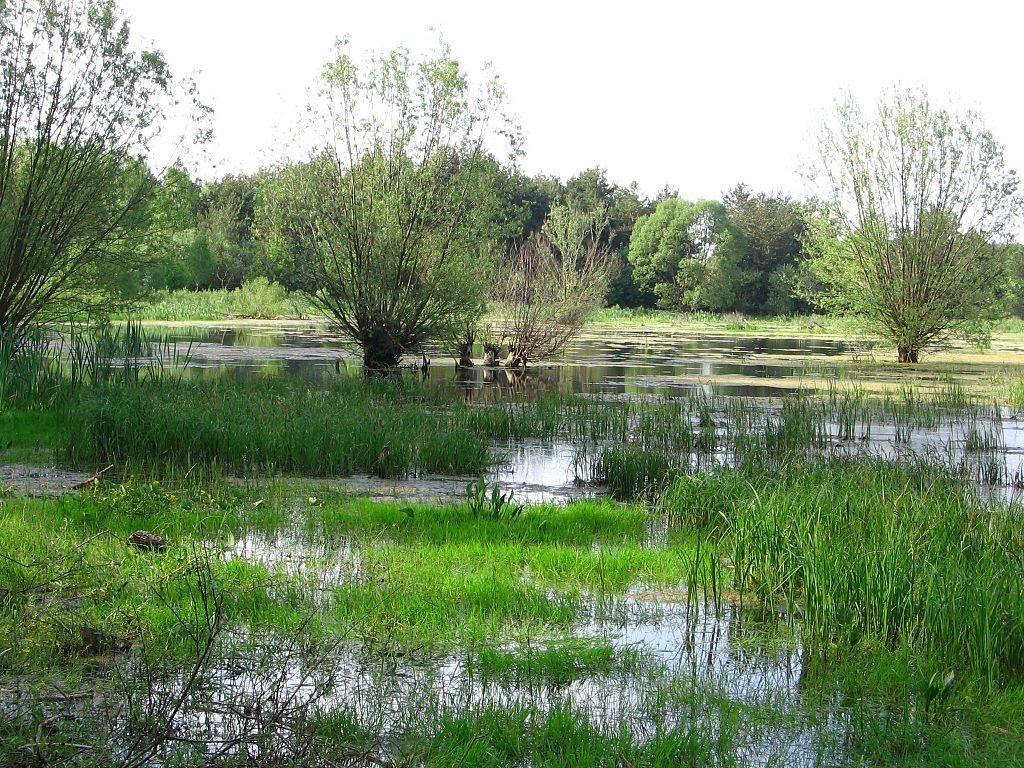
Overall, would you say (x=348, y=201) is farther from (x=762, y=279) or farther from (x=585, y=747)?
(x=762, y=279)

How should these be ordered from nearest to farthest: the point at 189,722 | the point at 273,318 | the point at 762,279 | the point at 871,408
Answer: the point at 189,722
the point at 871,408
the point at 273,318
the point at 762,279

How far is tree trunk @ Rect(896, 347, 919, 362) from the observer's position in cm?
2948

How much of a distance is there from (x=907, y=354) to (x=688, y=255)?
4086 centimetres

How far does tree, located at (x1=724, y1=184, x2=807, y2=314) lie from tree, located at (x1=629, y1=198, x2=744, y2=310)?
3.46 ft

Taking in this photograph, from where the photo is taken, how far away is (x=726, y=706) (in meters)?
4.46

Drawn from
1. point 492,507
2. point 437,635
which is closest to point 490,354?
point 492,507

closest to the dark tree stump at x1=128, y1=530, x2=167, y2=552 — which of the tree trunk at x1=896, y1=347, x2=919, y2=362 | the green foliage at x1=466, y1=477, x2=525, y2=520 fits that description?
the green foliage at x1=466, y1=477, x2=525, y2=520

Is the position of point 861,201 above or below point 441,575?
above

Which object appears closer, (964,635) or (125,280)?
(964,635)

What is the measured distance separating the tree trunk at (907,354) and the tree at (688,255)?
37578 millimetres

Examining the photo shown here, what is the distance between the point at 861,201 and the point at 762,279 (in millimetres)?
41522

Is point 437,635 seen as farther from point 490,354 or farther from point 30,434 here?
point 490,354

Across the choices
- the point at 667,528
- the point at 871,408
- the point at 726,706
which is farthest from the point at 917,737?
the point at 871,408

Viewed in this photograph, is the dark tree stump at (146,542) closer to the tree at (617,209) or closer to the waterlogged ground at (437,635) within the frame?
the waterlogged ground at (437,635)
